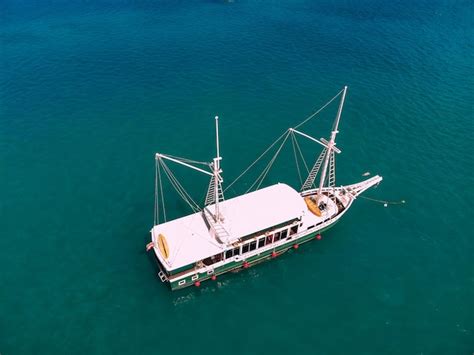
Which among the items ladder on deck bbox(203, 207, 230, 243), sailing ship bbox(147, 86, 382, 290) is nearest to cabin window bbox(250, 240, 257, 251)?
sailing ship bbox(147, 86, 382, 290)

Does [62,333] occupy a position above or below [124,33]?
below

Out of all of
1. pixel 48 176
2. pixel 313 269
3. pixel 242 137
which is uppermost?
pixel 242 137

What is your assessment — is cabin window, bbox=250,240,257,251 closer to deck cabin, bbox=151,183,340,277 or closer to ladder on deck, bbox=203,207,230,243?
deck cabin, bbox=151,183,340,277

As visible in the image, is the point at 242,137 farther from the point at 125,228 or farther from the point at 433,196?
the point at 433,196

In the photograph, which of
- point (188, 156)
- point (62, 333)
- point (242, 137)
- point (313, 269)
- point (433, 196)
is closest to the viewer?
point (62, 333)

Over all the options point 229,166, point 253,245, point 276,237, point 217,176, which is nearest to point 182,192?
point 229,166

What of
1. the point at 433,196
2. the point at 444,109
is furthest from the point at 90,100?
the point at 444,109

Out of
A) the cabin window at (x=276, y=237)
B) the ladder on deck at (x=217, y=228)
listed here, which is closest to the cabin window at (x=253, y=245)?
the cabin window at (x=276, y=237)
